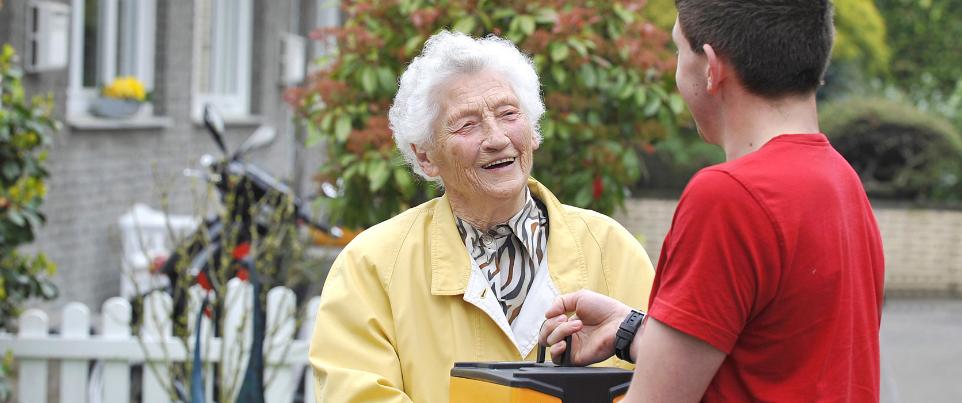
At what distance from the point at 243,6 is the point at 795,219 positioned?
11732 mm

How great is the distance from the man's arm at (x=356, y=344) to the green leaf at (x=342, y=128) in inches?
99.2

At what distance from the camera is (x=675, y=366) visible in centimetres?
180

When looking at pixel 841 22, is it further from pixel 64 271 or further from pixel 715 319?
pixel 715 319

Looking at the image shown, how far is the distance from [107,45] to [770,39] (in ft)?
28.4

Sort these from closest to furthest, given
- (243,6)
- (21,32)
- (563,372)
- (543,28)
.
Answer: (563,372) → (543,28) → (21,32) → (243,6)

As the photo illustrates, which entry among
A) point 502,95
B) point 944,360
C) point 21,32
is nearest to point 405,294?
point 502,95

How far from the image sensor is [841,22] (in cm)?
2017

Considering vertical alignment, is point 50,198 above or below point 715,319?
below

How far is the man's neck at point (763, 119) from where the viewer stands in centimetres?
188

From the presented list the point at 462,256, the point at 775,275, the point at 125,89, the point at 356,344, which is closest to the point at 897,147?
the point at 125,89

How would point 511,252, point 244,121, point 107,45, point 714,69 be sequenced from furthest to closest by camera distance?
1. point 244,121
2. point 107,45
3. point 511,252
4. point 714,69

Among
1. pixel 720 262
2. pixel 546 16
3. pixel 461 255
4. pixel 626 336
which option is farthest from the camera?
pixel 546 16

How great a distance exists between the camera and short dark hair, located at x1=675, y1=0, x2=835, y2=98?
183cm

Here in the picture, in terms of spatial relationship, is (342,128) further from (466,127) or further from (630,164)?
(466,127)
